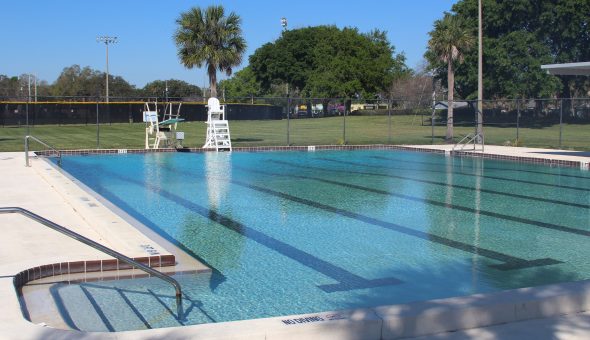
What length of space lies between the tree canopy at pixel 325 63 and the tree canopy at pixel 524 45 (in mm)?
16718

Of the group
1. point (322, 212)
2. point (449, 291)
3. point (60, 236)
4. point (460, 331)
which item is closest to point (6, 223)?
point (60, 236)

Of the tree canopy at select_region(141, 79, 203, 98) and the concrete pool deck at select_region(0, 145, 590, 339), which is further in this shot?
the tree canopy at select_region(141, 79, 203, 98)

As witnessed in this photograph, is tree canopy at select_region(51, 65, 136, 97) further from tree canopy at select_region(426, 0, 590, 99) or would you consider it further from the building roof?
the building roof

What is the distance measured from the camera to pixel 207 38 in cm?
2767

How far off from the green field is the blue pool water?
960cm

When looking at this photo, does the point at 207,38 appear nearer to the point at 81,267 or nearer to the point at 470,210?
the point at 470,210

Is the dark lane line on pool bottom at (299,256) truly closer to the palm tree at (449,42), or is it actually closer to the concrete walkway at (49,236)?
the concrete walkway at (49,236)

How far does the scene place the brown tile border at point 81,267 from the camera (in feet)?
19.9

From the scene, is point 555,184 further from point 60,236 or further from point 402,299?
point 60,236

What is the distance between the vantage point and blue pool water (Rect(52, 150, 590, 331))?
235 inches

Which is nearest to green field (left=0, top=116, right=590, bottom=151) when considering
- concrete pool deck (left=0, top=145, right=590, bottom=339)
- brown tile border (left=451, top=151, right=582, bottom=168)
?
brown tile border (left=451, top=151, right=582, bottom=168)

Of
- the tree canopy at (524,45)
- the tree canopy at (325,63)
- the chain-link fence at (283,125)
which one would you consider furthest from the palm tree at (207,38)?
the tree canopy at (325,63)

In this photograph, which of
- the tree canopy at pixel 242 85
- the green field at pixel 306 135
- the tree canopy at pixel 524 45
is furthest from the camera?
the tree canopy at pixel 242 85

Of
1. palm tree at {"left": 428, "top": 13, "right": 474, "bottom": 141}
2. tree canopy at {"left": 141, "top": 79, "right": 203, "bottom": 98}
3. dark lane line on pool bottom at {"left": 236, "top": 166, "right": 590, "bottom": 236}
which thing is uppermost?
tree canopy at {"left": 141, "top": 79, "right": 203, "bottom": 98}
